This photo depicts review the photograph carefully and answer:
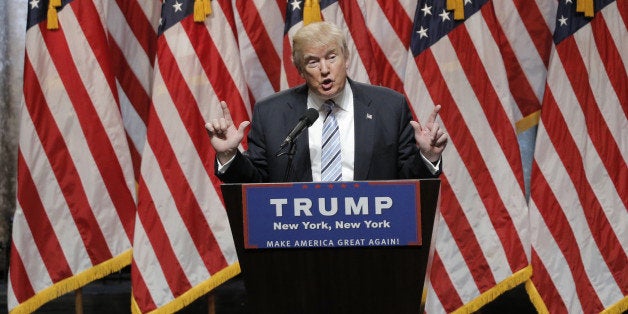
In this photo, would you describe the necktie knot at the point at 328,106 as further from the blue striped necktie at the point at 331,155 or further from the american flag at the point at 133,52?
the american flag at the point at 133,52

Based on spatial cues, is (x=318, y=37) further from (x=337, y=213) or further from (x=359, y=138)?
(x=337, y=213)

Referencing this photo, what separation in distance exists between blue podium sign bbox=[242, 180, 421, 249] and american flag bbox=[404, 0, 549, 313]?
6.91 feet

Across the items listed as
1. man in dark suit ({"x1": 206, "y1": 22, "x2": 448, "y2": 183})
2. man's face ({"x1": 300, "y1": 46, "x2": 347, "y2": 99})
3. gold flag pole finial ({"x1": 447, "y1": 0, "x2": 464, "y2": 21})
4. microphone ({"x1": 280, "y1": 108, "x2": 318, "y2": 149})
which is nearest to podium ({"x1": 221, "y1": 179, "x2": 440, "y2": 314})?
microphone ({"x1": 280, "y1": 108, "x2": 318, "y2": 149})

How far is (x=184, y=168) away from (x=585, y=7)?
2.02 meters

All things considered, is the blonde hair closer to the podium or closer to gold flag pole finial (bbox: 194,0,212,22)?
the podium

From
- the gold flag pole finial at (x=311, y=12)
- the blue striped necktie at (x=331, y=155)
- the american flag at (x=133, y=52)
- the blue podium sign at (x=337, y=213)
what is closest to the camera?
the blue podium sign at (x=337, y=213)

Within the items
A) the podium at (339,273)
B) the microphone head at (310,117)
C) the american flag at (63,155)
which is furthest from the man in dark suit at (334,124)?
the american flag at (63,155)

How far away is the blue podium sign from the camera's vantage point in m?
2.19

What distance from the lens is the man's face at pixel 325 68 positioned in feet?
8.89

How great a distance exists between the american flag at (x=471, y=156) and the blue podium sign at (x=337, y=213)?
2107 millimetres

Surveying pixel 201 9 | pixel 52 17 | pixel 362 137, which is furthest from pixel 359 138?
pixel 52 17

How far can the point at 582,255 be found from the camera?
4.33 metres

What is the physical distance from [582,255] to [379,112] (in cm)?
198

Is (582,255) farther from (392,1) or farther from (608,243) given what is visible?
(392,1)
